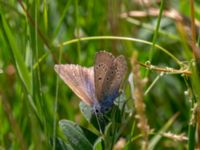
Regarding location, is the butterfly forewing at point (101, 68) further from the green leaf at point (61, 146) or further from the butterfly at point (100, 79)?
the green leaf at point (61, 146)

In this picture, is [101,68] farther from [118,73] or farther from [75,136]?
[75,136]

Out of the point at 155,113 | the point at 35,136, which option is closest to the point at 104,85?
the point at 35,136

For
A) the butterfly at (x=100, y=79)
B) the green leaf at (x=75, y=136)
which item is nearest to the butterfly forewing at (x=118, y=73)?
the butterfly at (x=100, y=79)

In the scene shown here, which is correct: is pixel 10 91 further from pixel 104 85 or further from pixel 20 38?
pixel 104 85

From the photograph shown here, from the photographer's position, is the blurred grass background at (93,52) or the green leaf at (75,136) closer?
the green leaf at (75,136)

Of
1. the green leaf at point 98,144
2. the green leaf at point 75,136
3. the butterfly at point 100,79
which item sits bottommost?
the green leaf at point 98,144

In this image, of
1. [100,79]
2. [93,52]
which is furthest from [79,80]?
[93,52]

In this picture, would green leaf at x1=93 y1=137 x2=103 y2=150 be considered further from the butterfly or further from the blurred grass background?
the blurred grass background
